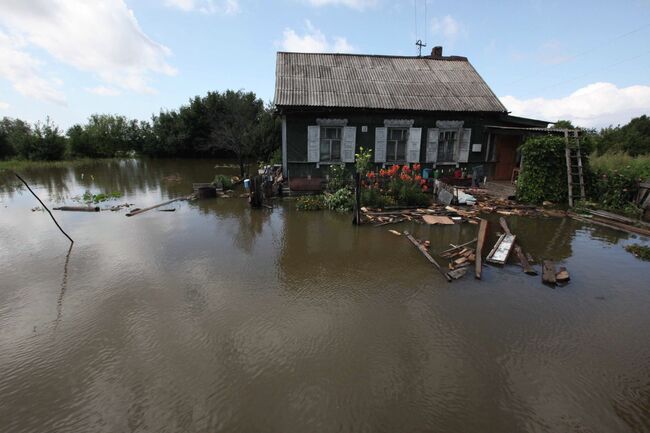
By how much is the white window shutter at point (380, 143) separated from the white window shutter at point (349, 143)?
93 centimetres

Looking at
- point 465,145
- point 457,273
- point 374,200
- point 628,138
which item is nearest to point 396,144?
point 465,145

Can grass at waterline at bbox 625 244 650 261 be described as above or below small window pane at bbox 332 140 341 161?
below

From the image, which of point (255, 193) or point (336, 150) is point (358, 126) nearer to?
point (336, 150)

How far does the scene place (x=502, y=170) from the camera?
15.0 metres

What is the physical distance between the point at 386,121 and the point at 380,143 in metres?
0.92

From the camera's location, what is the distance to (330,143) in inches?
531

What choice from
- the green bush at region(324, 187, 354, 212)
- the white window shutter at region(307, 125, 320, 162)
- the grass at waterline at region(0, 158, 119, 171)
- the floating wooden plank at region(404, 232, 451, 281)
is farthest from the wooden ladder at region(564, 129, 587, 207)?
the grass at waterline at region(0, 158, 119, 171)

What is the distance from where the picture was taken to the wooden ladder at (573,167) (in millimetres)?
10977

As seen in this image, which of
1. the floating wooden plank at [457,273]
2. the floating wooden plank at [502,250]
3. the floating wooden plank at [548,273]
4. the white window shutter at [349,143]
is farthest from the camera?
the white window shutter at [349,143]

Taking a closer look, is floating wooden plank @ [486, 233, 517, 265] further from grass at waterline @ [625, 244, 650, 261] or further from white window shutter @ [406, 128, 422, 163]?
white window shutter @ [406, 128, 422, 163]

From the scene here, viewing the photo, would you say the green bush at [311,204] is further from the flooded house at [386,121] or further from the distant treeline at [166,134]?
the distant treeline at [166,134]

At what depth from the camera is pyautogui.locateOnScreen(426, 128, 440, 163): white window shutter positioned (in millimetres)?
13797

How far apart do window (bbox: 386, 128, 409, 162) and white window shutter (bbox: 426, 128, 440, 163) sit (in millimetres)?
984

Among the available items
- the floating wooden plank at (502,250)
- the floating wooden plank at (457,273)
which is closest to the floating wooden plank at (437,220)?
the floating wooden plank at (502,250)
